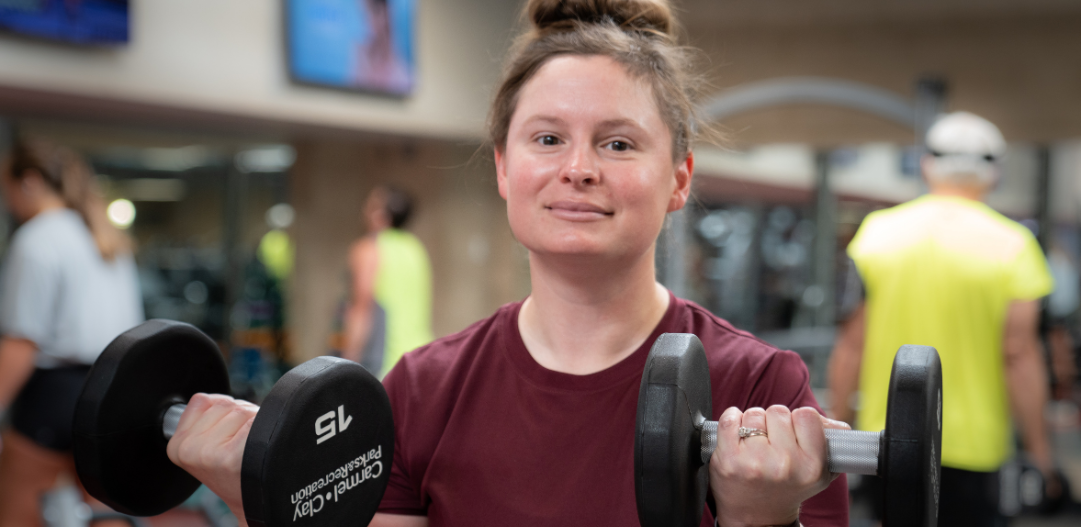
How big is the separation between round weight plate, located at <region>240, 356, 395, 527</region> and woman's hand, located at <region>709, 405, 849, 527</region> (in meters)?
0.41

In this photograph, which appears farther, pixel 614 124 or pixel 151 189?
pixel 151 189

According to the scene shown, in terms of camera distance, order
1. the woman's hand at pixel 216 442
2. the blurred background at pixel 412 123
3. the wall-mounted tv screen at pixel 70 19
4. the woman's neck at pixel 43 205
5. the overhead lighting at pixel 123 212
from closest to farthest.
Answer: the woman's hand at pixel 216 442, the woman's neck at pixel 43 205, the wall-mounted tv screen at pixel 70 19, the blurred background at pixel 412 123, the overhead lighting at pixel 123 212

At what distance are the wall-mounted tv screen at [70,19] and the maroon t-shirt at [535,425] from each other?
312 centimetres

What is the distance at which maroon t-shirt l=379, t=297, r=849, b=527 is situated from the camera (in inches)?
41.8

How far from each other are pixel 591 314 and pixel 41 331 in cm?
219

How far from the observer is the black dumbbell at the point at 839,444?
85cm

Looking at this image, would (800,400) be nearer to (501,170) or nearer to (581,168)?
(581,168)

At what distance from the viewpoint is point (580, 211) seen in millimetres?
1089

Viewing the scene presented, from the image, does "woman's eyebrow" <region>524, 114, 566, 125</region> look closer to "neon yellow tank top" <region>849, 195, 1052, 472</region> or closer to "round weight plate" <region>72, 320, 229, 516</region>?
"round weight plate" <region>72, 320, 229, 516</region>

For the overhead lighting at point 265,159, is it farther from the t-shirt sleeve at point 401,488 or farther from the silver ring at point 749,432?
the silver ring at point 749,432

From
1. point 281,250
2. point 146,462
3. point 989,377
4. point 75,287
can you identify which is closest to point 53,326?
point 75,287

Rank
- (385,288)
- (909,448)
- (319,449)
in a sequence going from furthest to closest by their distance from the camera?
(385,288) < (319,449) < (909,448)

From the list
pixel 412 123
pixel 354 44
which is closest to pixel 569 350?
pixel 354 44

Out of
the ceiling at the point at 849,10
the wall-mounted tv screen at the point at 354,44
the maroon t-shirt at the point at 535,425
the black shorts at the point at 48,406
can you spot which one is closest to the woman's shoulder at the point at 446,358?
the maroon t-shirt at the point at 535,425
